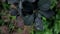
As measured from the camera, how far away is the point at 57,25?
6.74 ft

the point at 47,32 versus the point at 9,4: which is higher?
the point at 9,4

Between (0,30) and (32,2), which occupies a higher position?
(32,2)

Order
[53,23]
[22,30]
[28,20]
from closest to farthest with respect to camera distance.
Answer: [22,30] → [28,20] → [53,23]

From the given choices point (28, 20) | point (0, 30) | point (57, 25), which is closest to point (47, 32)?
point (57, 25)

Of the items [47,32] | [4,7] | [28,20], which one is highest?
[4,7]

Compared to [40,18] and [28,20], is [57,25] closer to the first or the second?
[40,18]

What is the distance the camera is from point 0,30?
1917 mm

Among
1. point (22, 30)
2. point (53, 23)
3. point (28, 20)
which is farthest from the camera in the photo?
point (53, 23)

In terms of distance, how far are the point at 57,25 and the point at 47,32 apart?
16 cm

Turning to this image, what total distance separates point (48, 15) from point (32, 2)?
26 cm

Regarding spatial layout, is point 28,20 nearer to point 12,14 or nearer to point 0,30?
point 12,14

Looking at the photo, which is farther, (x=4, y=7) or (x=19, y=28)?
→ (x=4, y=7)

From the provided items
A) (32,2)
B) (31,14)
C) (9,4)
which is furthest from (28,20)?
(9,4)

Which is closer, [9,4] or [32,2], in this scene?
[32,2]
